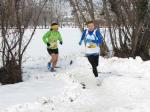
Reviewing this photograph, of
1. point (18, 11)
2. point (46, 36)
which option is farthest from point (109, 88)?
point (46, 36)

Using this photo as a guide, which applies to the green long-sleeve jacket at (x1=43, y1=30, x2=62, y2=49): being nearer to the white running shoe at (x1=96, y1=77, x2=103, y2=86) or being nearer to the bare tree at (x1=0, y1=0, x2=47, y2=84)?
the bare tree at (x1=0, y1=0, x2=47, y2=84)

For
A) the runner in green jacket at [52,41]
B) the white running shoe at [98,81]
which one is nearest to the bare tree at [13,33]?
the white running shoe at [98,81]

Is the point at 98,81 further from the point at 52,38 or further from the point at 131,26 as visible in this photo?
the point at 131,26

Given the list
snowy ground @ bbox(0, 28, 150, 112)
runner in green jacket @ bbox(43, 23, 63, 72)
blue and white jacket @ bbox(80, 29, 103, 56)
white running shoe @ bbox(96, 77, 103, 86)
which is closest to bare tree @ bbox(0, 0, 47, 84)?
snowy ground @ bbox(0, 28, 150, 112)

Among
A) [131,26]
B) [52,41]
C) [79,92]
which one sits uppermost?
[131,26]

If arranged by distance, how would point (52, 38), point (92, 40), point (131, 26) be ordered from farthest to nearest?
point (131, 26)
point (52, 38)
point (92, 40)

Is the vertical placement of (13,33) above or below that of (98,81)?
above

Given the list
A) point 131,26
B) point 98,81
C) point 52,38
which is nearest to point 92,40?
point 98,81

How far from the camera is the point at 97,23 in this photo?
21156 mm

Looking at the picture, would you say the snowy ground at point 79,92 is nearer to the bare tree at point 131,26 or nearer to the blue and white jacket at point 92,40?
the blue and white jacket at point 92,40

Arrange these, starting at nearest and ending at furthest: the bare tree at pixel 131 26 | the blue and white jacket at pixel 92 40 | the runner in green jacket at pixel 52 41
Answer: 1. the blue and white jacket at pixel 92 40
2. the runner in green jacket at pixel 52 41
3. the bare tree at pixel 131 26

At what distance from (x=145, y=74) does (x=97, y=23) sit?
7896mm

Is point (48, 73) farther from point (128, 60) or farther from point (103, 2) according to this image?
point (103, 2)

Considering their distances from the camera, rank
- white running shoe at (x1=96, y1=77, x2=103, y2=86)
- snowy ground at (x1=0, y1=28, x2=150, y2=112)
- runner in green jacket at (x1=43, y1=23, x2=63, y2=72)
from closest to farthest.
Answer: snowy ground at (x1=0, y1=28, x2=150, y2=112) < white running shoe at (x1=96, y1=77, x2=103, y2=86) < runner in green jacket at (x1=43, y1=23, x2=63, y2=72)
